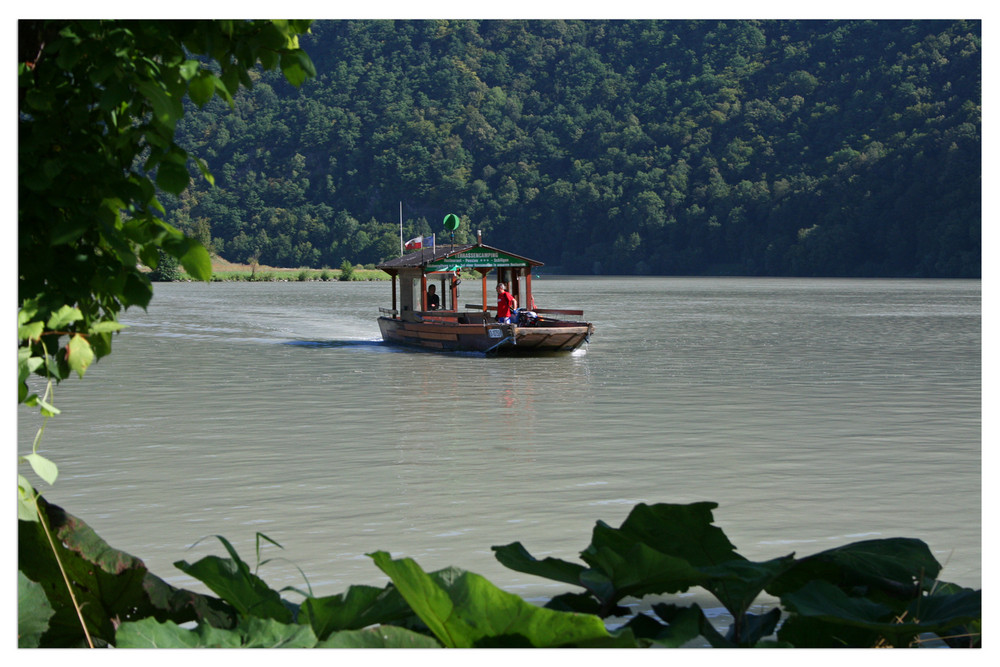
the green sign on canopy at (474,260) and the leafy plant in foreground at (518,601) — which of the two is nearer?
the leafy plant in foreground at (518,601)

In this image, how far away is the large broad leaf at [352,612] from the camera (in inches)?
177

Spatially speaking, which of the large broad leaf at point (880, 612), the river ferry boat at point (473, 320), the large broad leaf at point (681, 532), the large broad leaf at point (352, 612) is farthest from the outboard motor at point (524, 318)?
the large broad leaf at point (352, 612)

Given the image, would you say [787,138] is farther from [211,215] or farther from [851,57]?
[211,215]

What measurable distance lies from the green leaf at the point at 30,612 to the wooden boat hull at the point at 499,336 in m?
A: 22.1

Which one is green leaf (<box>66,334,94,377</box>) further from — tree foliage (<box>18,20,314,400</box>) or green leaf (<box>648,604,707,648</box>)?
green leaf (<box>648,604,707,648</box>)

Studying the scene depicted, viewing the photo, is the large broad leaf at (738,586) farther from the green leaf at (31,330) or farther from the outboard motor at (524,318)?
the outboard motor at (524,318)

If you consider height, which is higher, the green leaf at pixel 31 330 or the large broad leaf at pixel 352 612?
the green leaf at pixel 31 330

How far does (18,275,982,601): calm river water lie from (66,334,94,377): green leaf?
3116 millimetres

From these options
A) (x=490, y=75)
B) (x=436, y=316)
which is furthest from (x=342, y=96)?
(x=436, y=316)

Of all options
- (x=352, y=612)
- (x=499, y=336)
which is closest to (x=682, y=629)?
(x=352, y=612)

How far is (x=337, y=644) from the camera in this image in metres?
3.99

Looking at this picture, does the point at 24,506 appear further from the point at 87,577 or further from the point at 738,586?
the point at 738,586

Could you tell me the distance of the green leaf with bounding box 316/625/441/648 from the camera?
3947mm

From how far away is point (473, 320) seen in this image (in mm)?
28953
